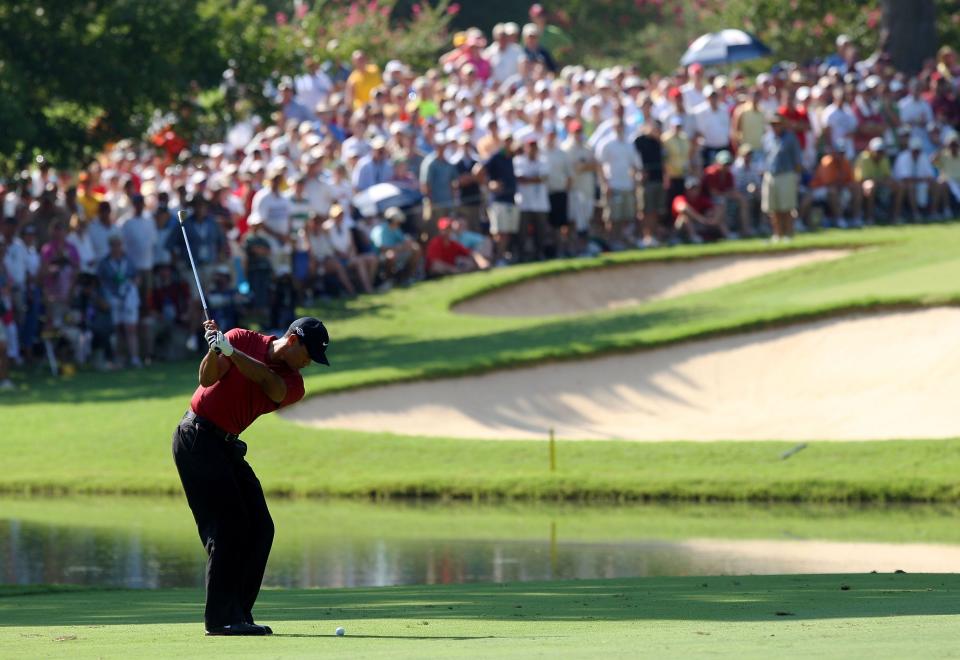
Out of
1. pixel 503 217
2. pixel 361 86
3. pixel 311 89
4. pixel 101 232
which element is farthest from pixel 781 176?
pixel 101 232

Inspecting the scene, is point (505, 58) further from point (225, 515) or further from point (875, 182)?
point (225, 515)

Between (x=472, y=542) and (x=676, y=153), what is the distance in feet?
52.6

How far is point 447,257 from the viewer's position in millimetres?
31719

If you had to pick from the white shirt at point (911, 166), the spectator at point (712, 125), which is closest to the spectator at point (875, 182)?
the white shirt at point (911, 166)

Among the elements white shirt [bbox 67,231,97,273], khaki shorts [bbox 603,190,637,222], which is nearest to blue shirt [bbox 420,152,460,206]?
khaki shorts [bbox 603,190,637,222]

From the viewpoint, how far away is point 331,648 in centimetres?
911

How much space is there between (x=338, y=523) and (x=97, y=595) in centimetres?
575

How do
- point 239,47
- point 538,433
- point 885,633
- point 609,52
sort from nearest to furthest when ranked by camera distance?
point 885,633
point 538,433
point 239,47
point 609,52

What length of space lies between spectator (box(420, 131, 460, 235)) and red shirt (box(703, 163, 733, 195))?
4.64 meters

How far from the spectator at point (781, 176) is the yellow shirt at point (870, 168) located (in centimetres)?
191

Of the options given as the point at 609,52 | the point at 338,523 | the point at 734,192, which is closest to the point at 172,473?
the point at 338,523

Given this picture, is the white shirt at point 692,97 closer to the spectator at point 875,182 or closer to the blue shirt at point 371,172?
the spectator at point 875,182

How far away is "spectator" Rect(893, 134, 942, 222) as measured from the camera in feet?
114

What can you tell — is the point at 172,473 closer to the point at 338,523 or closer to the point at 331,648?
the point at 338,523
